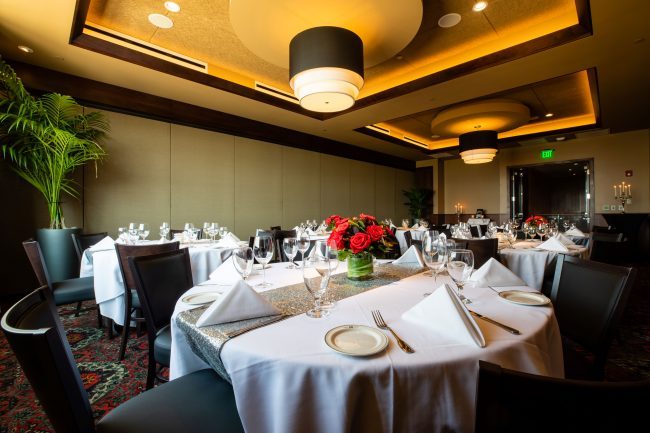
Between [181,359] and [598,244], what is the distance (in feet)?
11.4

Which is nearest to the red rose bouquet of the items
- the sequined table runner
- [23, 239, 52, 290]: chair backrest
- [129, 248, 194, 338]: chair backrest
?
the sequined table runner

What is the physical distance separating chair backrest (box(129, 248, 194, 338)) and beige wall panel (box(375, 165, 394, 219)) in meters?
7.97

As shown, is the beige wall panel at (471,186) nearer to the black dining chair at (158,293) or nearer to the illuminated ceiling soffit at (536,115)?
the illuminated ceiling soffit at (536,115)

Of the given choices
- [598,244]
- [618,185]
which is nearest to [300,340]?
[598,244]

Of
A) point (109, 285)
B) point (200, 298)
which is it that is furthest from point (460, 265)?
point (109, 285)

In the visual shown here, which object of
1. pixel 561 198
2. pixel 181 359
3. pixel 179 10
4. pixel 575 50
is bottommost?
pixel 181 359

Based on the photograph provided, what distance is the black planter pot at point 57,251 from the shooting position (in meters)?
3.49

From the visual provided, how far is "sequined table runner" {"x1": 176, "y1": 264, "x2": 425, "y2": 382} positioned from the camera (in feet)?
2.86

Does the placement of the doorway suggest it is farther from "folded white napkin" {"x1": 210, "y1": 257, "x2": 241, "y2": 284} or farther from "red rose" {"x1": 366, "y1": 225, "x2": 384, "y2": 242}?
"folded white napkin" {"x1": 210, "y1": 257, "x2": 241, "y2": 284}

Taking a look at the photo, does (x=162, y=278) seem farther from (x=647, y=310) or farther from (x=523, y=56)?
(x=647, y=310)

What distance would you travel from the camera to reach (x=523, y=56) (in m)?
3.61

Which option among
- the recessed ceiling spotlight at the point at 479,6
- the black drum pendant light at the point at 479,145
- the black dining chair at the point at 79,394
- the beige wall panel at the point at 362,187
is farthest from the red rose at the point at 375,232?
the beige wall panel at the point at 362,187

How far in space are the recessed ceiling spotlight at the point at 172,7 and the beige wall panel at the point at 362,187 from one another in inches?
228

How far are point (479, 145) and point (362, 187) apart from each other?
3.37m
